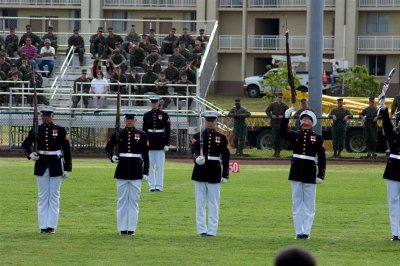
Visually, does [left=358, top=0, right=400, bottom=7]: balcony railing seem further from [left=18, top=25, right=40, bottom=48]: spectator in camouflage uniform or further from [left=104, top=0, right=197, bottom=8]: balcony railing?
[left=18, top=25, right=40, bottom=48]: spectator in camouflage uniform

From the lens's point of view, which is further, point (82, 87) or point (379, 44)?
point (379, 44)

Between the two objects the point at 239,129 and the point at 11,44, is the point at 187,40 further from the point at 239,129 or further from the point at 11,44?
the point at 239,129

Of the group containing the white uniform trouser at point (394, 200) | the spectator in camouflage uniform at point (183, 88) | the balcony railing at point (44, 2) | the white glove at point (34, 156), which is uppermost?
the balcony railing at point (44, 2)

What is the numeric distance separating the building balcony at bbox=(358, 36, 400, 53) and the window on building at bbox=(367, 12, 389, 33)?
2.75 feet

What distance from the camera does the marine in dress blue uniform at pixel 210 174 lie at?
687 inches

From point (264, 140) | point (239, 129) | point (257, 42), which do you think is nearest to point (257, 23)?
point (257, 42)

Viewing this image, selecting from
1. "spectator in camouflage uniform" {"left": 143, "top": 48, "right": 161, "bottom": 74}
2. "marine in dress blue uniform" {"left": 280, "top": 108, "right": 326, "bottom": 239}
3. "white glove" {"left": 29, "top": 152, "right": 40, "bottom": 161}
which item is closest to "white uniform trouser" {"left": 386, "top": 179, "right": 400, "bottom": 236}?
"marine in dress blue uniform" {"left": 280, "top": 108, "right": 326, "bottom": 239}

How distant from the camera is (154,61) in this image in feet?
139

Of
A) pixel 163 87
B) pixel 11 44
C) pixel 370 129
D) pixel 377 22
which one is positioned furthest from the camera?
pixel 377 22

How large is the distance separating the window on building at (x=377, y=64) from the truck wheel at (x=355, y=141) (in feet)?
107

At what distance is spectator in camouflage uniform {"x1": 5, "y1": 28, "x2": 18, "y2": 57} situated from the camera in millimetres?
44688

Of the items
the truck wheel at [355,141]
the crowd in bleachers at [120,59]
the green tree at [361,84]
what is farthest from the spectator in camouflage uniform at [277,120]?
the green tree at [361,84]

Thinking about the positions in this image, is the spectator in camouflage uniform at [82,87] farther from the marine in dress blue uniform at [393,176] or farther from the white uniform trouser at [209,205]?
the marine in dress blue uniform at [393,176]

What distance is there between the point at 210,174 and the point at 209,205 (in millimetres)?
468
